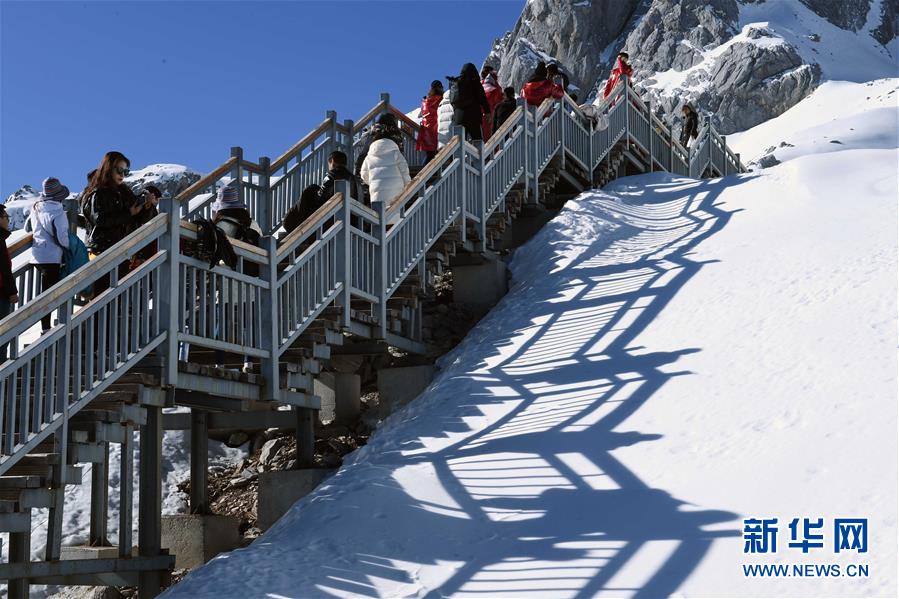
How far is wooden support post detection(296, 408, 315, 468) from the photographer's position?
35.2 feet

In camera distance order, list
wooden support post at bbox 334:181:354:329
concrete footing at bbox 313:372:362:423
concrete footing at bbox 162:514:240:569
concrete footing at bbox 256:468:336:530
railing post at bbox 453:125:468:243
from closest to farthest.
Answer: concrete footing at bbox 256:468:336:530 < concrete footing at bbox 162:514:240:569 < wooden support post at bbox 334:181:354:329 < concrete footing at bbox 313:372:362:423 < railing post at bbox 453:125:468:243

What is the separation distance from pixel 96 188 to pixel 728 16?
108779 mm

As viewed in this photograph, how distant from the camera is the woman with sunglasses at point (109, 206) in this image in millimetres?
9477

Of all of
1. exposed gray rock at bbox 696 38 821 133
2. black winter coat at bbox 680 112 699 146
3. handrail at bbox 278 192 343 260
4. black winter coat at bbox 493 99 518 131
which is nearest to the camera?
handrail at bbox 278 192 343 260

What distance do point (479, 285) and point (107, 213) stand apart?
18.8ft

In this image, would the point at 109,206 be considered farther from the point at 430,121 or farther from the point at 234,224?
the point at 430,121

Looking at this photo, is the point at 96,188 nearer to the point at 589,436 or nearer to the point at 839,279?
the point at 589,436

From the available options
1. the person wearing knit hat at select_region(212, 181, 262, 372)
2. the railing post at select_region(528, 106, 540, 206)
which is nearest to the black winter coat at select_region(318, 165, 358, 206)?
the person wearing knit hat at select_region(212, 181, 262, 372)

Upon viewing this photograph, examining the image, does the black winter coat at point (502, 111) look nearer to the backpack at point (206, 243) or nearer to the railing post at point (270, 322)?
the railing post at point (270, 322)

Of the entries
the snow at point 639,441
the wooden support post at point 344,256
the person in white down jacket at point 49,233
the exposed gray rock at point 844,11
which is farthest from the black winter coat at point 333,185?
the exposed gray rock at point 844,11

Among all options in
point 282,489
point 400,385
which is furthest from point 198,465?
point 400,385

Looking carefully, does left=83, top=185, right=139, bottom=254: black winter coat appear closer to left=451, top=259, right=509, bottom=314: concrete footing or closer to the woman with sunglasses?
the woman with sunglasses

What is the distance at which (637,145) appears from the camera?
20.9m

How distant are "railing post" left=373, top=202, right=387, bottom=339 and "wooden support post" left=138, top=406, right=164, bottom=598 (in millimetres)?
2937
